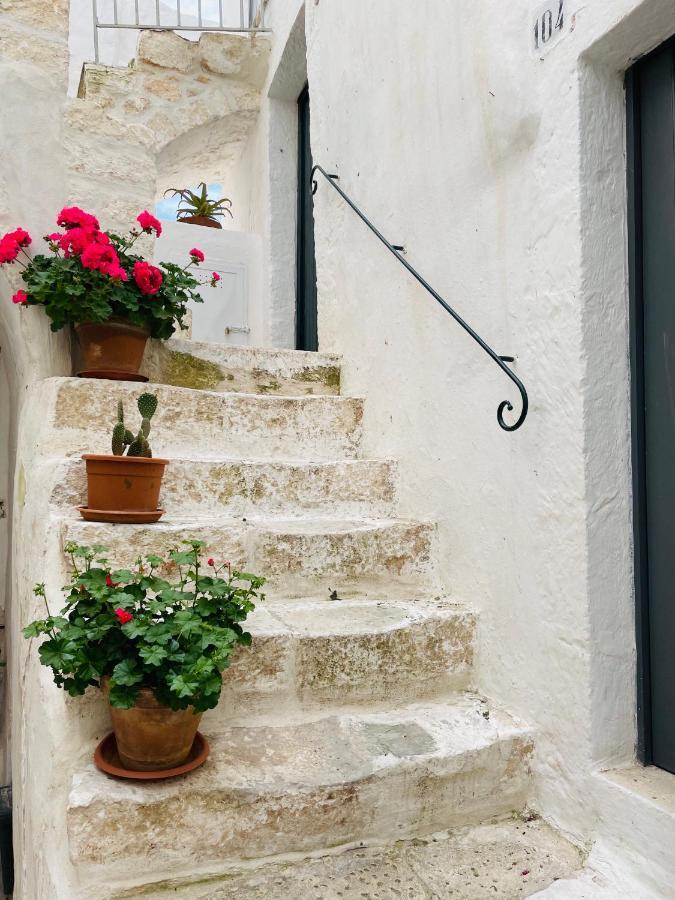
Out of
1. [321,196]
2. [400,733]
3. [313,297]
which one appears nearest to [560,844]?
[400,733]

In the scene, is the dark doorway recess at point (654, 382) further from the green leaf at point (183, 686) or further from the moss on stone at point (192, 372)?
the moss on stone at point (192, 372)

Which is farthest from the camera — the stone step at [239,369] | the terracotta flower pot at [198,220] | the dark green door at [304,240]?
the terracotta flower pot at [198,220]

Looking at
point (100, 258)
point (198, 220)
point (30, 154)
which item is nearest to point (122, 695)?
point (100, 258)

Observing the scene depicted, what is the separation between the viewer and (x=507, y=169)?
194 centimetres

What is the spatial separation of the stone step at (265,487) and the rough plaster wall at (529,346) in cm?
14

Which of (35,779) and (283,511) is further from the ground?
(283,511)

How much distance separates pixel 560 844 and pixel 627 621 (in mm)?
531

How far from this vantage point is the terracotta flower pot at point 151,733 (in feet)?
4.42

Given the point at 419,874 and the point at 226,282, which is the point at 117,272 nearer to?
the point at 419,874

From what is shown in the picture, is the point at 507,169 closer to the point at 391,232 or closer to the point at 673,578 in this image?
the point at 391,232

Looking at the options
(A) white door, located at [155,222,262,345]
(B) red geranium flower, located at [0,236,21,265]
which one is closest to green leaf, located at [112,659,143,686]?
(B) red geranium flower, located at [0,236,21,265]

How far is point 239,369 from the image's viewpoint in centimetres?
304

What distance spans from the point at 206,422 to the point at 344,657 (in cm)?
116

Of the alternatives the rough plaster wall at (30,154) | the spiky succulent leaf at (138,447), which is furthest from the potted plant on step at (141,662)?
the rough plaster wall at (30,154)
